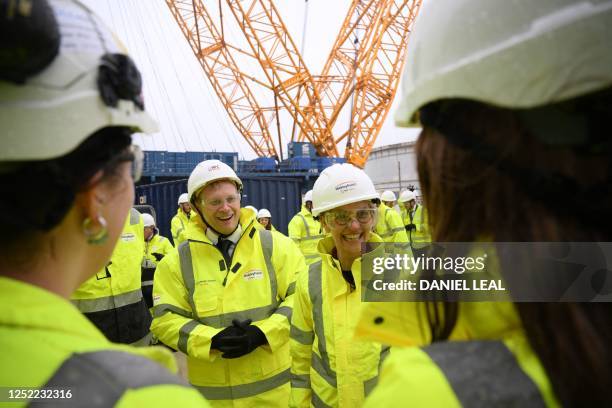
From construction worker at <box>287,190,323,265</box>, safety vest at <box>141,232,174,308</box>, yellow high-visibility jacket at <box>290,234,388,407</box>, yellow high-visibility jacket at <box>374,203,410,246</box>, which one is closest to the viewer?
yellow high-visibility jacket at <box>290,234,388,407</box>

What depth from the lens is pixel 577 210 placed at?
1.79 ft

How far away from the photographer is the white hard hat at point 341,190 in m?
2.45

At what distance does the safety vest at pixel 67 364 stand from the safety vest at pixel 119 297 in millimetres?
2940

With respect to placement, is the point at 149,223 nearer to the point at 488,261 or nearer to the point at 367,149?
the point at 488,261

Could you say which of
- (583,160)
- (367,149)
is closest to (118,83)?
(583,160)

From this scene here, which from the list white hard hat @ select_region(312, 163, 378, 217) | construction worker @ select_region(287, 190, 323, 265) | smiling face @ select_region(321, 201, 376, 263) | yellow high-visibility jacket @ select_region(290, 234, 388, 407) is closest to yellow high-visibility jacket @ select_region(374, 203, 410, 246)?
construction worker @ select_region(287, 190, 323, 265)

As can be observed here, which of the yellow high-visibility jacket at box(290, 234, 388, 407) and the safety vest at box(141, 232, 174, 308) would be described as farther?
the safety vest at box(141, 232, 174, 308)

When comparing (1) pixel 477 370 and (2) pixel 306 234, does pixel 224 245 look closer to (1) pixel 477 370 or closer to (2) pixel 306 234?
(1) pixel 477 370

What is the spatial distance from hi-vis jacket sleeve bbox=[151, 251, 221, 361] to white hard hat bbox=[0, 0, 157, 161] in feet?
5.83

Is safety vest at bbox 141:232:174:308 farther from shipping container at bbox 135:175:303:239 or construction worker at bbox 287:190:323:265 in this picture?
shipping container at bbox 135:175:303:239

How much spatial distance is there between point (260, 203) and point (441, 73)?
10.4m

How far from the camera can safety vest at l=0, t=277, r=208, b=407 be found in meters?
0.55

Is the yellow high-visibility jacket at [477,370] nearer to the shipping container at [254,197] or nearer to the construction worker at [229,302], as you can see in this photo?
the construction worker at [229,302]

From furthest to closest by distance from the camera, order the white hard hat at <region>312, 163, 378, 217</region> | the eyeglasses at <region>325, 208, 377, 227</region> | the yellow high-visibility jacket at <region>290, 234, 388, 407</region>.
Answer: the white hard hat at <region>312, 163, 378, 217</region>
the eyeglasses at <region>325, 208, 377, 227</region>
the yellow high-visibility jacket at <region>290, 234, 388, 407</region>
